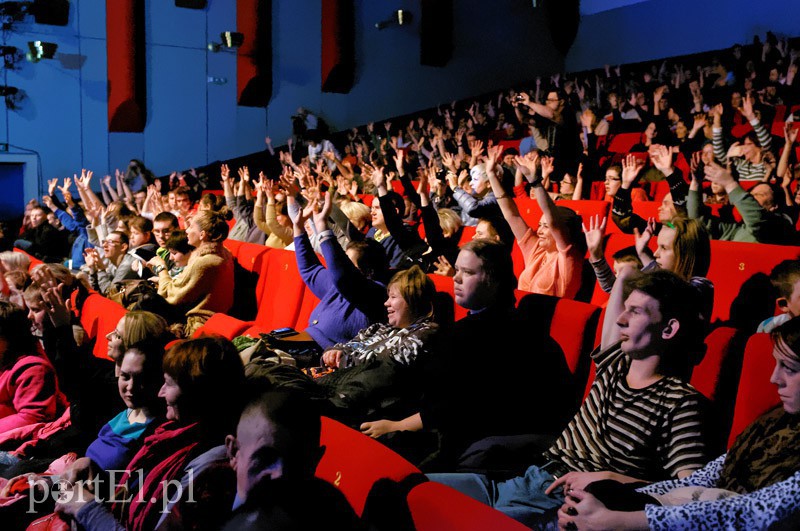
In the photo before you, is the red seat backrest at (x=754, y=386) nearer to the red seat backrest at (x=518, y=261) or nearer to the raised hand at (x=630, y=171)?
the raised hand at (x=630, y=171)

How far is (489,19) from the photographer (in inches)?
387

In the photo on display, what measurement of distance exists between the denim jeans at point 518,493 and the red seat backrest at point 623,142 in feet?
15.8

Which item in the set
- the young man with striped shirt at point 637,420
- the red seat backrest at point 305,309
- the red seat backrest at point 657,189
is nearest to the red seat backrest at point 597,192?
the red seat backrest at point 657,189

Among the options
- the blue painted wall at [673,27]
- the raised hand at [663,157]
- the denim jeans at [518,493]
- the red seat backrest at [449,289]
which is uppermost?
the blue painted wall at [673,27]

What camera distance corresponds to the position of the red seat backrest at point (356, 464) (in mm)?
1099

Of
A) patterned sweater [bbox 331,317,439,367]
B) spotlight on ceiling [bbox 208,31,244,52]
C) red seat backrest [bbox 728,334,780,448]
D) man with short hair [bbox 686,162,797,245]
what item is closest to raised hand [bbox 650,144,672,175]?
man with short hair [bbox 686,162,797,245]

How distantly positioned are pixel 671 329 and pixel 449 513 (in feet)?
2.30

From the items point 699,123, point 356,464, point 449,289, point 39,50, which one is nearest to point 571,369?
point 449,289

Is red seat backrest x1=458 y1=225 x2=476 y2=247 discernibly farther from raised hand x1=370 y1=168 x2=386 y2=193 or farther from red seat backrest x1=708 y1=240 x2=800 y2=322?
red seat backrest x1=708 y1=240 x2=800 y2=322

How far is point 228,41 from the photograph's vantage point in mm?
7895

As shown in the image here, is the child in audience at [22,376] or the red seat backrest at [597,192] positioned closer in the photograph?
the child in audience at [22,376]

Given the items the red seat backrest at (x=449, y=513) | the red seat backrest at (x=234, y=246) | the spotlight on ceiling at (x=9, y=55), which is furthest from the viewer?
the spotlight on ceiling at (x=9, y=55)

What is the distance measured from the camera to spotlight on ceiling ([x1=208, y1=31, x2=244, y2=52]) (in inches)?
311

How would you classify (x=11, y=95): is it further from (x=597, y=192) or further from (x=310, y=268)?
(x=310, y=268)
